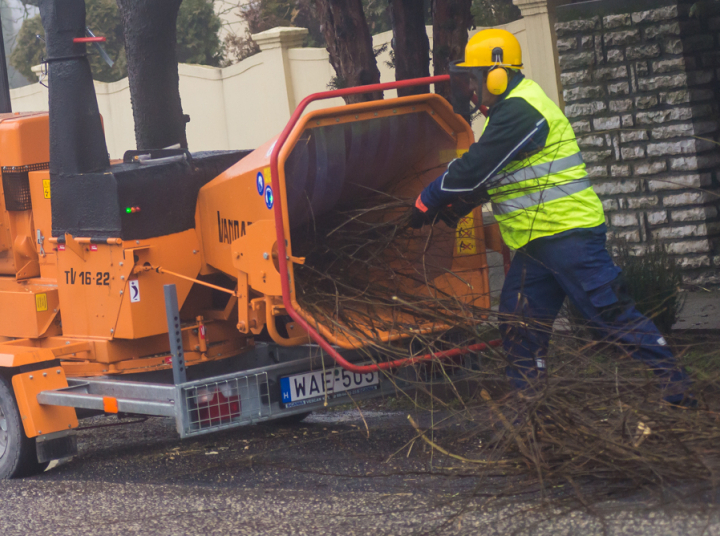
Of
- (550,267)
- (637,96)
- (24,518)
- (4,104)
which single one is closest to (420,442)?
(550,267)

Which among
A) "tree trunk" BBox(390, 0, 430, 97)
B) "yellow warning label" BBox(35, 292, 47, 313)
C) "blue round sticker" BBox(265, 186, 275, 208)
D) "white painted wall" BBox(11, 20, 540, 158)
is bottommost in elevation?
"yellow warning label" BBox(35, 292, 47, 313)

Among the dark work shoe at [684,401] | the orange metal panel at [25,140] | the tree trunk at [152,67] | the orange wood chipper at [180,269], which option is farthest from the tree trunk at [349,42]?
the dark work shoe at [684,401]

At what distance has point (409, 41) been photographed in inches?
259

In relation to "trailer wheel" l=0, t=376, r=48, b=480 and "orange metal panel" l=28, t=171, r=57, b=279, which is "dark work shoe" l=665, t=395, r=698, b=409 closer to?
"trailer wheel" l=0, t=376, r=48, b=480

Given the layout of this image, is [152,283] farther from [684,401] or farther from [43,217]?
[684,401]

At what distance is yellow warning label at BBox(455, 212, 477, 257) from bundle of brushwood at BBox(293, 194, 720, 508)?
0.13 ft

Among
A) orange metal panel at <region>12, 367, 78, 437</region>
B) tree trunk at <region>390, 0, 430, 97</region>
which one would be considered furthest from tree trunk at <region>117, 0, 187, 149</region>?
orange metal panel at <region>12, 367, 78, 437</region>

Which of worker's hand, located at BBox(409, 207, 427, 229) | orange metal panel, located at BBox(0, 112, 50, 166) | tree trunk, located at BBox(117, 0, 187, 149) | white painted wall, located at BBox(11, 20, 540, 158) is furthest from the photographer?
white painted wall, located at BBox(11, 20, 540, 158)

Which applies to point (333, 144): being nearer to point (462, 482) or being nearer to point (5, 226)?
point (462, 482)

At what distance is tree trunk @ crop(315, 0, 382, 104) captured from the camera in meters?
6.39

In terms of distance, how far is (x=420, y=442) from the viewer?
4.61m

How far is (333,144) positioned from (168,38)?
147 inches

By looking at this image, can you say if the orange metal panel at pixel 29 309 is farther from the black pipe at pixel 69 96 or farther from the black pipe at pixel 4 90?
the black pipe at pixel 4 90

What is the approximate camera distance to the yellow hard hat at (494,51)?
13.6 feet
